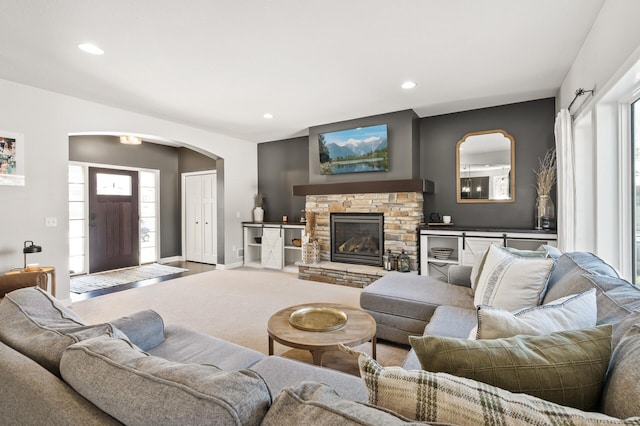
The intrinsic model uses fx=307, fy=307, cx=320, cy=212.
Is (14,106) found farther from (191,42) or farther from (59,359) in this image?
(59,359)

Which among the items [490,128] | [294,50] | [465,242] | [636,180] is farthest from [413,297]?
[490,128]

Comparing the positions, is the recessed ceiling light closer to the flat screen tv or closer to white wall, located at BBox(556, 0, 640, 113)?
the flat screen tv

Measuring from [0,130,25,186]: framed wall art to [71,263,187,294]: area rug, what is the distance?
5.82 ft

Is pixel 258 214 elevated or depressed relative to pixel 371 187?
depressed

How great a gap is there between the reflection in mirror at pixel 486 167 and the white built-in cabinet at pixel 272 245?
9.09ft

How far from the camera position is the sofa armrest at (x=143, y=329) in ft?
5.07

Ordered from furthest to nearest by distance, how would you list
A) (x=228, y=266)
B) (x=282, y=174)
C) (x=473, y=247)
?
(x=282, y=174), (x=228, y=266), (x=473, y=247)

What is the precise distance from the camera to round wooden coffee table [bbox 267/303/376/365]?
70.0 inches

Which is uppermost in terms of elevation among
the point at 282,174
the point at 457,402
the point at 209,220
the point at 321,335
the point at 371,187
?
the point at 282,174

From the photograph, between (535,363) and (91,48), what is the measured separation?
3566mm

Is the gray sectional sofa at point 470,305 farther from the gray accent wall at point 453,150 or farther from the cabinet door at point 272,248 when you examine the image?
the cabinet door at point 272,248

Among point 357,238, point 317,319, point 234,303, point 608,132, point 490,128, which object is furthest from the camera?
point 357,238

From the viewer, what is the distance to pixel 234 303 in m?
3.79

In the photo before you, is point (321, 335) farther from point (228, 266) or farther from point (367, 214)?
point (228, 266)
